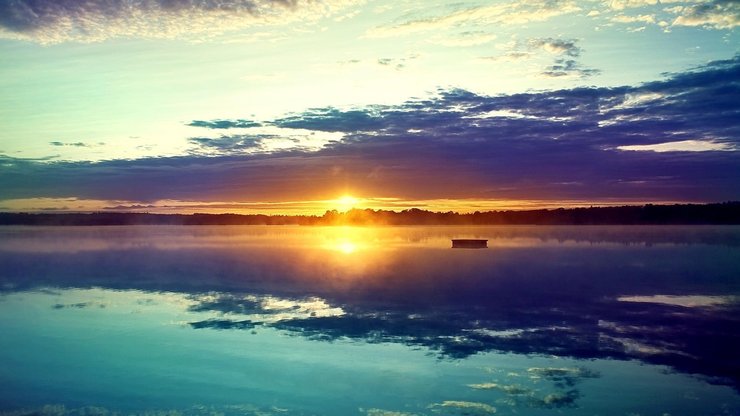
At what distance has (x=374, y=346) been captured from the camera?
18328 millimetres

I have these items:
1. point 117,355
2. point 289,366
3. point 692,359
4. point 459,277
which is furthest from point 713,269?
point 117,355

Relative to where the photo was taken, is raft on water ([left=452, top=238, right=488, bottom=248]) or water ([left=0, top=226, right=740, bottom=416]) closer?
water ([left=0, top=226, right=740, bottom=416])

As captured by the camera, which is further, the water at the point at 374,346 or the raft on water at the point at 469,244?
the raft on water at the point at 469,244

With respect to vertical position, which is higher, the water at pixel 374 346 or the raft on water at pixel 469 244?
the raft on water at pixel 469 244

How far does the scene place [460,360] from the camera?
650 inches

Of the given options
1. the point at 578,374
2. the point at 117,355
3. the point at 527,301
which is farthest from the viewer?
the point at 527,301

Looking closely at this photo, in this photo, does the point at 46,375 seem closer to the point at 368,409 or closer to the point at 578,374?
the point at 368,409

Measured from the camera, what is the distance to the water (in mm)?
13477

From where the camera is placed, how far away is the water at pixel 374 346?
13477mm

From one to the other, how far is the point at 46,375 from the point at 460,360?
432 inches

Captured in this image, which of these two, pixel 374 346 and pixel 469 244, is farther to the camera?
pixel 469 244

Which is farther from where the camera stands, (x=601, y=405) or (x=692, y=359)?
(x=692, y=359)

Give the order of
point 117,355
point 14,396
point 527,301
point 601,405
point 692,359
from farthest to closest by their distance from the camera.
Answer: point 527,301, point 117,355, point 692,359, point 14,396, point 601,405

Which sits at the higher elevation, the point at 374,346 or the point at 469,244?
the point at 469,244
